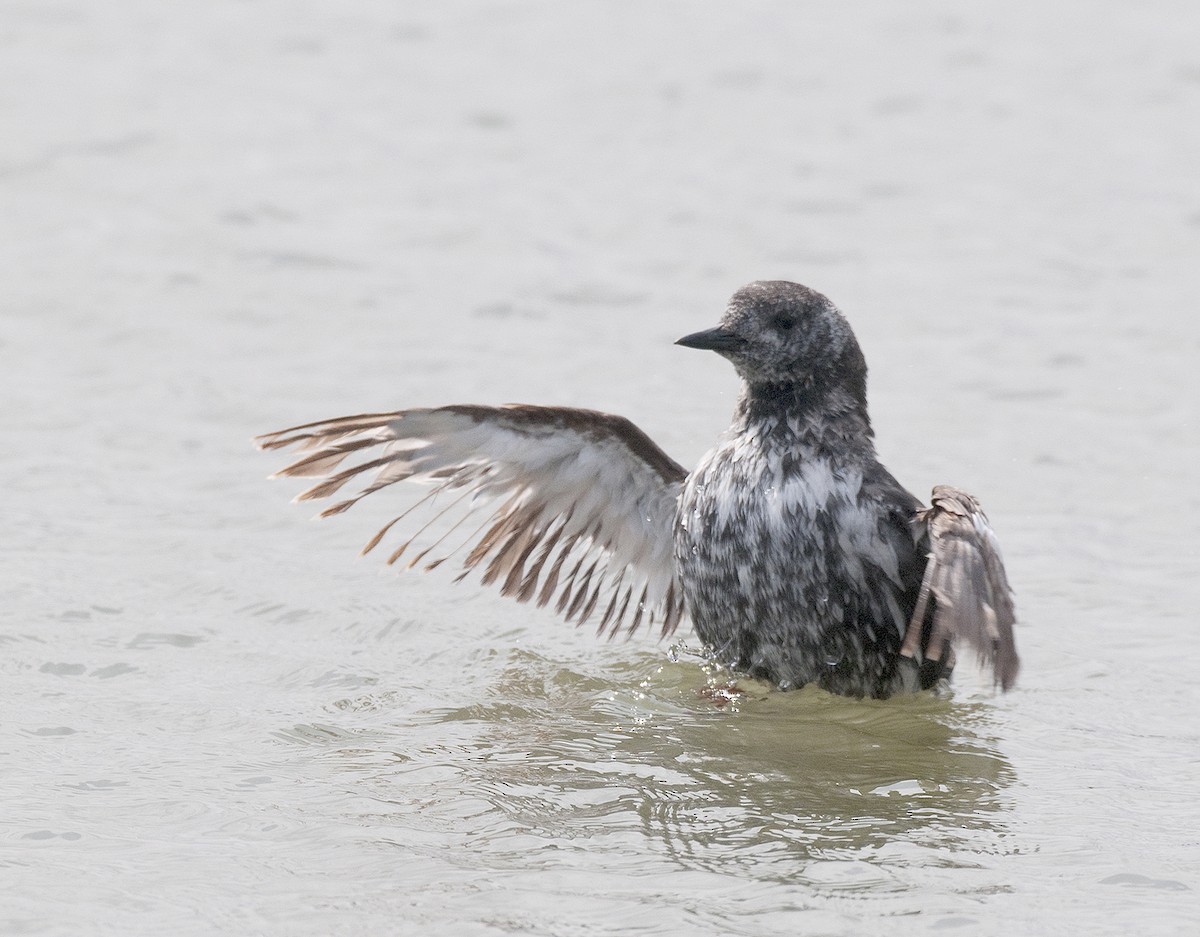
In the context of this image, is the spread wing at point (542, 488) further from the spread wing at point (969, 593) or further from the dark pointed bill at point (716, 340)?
Result: the spread wing at point (969, 593)

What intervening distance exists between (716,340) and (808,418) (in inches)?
18.6

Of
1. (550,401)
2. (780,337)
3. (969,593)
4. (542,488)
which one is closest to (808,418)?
(780,337)

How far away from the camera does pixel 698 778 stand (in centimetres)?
668

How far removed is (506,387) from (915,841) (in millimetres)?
5161

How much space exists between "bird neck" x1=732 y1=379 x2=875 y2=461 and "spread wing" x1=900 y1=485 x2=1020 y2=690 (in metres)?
0.86

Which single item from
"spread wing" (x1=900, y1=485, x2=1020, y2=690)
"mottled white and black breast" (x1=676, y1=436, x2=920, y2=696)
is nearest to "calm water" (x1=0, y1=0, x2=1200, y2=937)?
"mottled white and black breast" (x1=676, y1=436, x2=920, y2=696)

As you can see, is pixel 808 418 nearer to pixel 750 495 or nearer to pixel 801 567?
pixel 750 495

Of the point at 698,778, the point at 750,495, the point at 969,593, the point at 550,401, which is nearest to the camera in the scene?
the point at 969,593

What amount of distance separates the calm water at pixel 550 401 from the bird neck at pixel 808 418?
1.03m

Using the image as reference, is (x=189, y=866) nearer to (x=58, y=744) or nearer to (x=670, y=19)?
(x=58, y=744)

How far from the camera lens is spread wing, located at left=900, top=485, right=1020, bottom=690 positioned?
19.4ft

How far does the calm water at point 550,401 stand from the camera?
19.7 feet

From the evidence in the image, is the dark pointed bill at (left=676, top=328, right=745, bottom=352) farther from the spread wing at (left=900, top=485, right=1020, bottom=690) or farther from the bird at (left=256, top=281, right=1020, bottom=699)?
the spread wing at (left=900, top=485, right=1020, bottom=690)

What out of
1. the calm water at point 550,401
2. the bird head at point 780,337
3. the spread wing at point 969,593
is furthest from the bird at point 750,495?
the calm water at point 550,401
